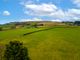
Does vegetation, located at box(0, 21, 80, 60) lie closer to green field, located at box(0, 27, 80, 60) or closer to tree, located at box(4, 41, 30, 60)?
green field, located at box(0, 27, 80, 60)

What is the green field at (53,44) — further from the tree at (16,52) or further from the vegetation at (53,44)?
the tree at (16,52)

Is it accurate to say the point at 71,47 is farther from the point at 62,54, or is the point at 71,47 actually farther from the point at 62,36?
the point at 62,36

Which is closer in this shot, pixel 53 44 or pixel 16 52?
pixel 16 52

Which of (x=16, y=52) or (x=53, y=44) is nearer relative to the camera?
(x=16, y=52)

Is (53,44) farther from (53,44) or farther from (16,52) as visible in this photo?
(16,52)

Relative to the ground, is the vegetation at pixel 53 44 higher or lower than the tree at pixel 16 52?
lower

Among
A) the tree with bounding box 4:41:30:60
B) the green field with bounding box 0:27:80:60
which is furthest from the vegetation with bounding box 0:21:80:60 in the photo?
the tree with bounding box 4:41:30:60

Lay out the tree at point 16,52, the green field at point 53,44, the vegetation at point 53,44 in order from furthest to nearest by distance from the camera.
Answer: the vegetation at point 53,44
the green field at point 53,44
the tree at point 16,52

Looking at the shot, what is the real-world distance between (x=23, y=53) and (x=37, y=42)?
27.6m

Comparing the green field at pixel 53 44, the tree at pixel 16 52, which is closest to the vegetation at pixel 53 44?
the green field at pixel 53 44

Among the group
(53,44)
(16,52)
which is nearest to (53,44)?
(53,44)

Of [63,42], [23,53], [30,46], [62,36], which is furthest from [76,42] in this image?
[23,53]

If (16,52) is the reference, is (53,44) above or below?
below

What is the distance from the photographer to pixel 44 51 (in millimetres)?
65000
